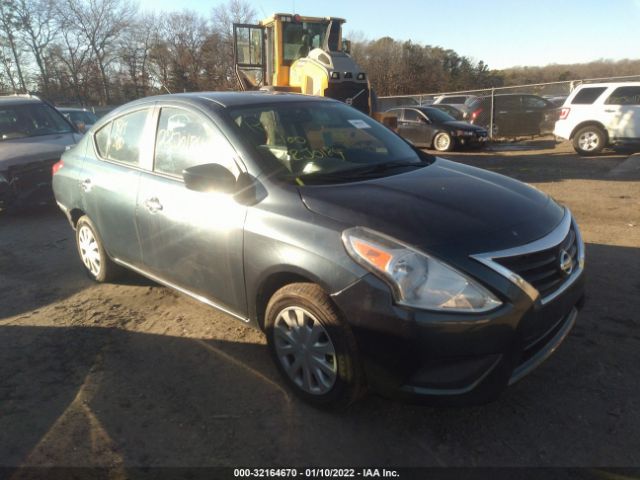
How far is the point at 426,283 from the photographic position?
7.32ft

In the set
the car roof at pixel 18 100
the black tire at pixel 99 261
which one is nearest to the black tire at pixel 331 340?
the black tire at pixel 99 261

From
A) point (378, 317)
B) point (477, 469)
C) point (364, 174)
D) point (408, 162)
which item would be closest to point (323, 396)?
point (378, 317)

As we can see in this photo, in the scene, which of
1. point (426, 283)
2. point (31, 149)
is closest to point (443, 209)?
point (426, 283)

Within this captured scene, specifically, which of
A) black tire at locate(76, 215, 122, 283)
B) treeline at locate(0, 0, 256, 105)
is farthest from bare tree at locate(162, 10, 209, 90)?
black tire at locate(76, 215, 122, 283)

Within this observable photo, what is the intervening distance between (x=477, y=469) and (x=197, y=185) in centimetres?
216

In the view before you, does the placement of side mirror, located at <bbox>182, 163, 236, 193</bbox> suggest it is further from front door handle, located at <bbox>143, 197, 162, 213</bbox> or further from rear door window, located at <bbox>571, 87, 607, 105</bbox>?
rear door window, located at <bbox>571, 87, 607, 105</bbox>

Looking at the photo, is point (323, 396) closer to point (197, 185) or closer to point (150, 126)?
point (197, 185)

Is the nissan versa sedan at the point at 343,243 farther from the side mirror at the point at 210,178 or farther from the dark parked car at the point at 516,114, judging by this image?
the dark parked car at the point at 516,114

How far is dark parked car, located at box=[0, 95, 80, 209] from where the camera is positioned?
7.27 m

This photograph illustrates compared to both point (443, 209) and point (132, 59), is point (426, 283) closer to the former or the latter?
point (443, 209)

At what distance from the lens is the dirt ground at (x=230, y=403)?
2.42 meters

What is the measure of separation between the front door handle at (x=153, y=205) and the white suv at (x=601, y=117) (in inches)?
484

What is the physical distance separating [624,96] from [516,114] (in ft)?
18.1

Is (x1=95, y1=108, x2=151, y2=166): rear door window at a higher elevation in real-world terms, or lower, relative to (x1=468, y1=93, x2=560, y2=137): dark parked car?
higher
